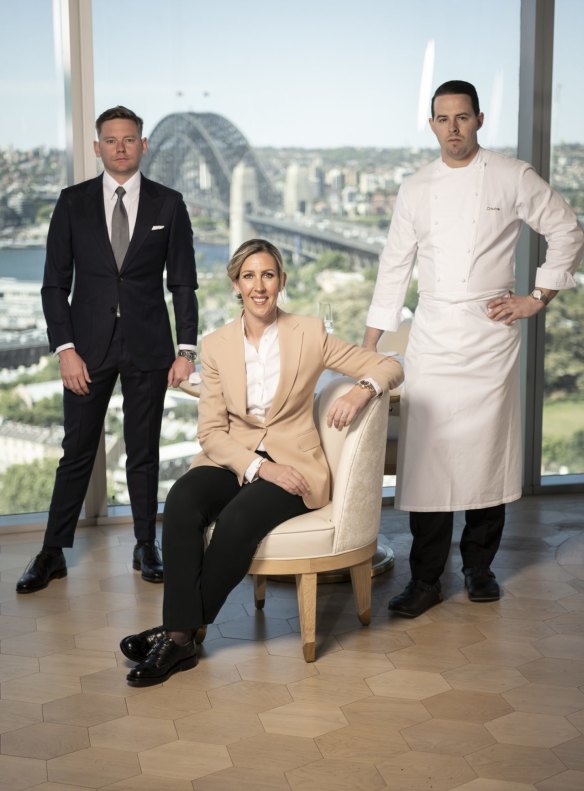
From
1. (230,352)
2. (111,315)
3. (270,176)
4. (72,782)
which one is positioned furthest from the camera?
(270,176)

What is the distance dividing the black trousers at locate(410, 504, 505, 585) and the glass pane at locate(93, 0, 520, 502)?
1347 mm

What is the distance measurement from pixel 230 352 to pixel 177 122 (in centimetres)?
158

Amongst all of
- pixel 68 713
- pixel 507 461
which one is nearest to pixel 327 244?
pixel 507 461

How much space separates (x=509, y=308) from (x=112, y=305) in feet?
4.35

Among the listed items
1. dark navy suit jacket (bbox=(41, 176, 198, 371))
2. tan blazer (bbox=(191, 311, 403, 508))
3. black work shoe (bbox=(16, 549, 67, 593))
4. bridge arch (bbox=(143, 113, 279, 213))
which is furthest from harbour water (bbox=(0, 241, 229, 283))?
tan blazer (bbox=(191, 311, 403, 508))

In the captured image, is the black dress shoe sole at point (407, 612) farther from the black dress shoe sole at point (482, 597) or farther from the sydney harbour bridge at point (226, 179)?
the sydney harbour bridge at point (226, 179)

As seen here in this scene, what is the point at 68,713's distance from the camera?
9.06 ft

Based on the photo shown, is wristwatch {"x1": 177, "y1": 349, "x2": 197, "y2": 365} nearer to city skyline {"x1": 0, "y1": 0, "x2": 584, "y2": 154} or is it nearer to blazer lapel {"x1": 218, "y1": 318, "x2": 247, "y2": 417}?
blazer lapel {"x1": 218, "y1": 318, "x2": 247, "y2": 417}

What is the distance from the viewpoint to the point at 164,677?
9.67 feet

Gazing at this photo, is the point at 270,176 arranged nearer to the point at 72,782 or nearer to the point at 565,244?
the point at 565,244

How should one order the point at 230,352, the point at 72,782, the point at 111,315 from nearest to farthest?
the point at 72,782, the point at 230,352, the point at 111,315

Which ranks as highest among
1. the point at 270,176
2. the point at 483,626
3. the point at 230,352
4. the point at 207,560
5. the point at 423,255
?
the point at 270,176

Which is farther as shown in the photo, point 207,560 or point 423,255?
point 423,255

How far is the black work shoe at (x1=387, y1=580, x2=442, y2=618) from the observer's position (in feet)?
11.2
